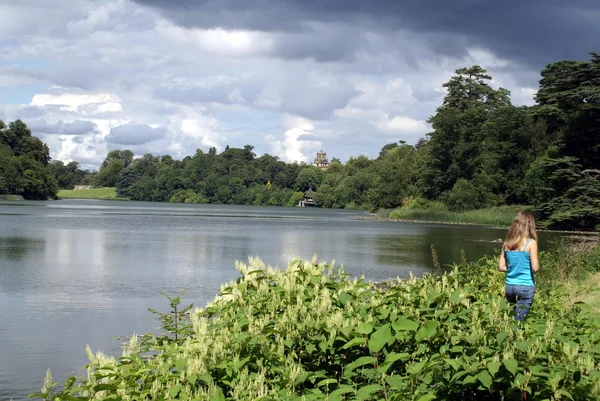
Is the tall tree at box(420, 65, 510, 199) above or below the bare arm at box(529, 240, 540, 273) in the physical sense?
above

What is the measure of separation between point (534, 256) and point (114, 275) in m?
17.6

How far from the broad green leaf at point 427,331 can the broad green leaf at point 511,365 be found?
2.79 feet

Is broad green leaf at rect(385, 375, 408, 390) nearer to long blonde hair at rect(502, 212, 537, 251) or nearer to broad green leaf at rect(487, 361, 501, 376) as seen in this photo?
broad green leaf at rect(487, 361, 501, 376)

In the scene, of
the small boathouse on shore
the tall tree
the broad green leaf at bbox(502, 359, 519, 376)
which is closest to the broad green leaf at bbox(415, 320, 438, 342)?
the broad green leaf at bbox(502, 359, 519, 376)

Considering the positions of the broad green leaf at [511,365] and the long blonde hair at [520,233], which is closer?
the broad green leaf at [511,365]

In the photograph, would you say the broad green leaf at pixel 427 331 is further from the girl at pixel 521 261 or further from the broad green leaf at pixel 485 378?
the girl at pixel 521 261

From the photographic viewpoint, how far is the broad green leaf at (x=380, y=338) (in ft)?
16.0

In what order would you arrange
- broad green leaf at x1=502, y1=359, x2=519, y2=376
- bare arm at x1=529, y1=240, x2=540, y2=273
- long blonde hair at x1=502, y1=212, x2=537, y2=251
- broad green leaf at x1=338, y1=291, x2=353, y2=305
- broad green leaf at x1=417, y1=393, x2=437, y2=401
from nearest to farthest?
broad green leaf at x1=502, y1=359, x2=519, y2=376, broad green leaf at x1=417, y1=393, x2=437, y2=401, broad green leaf at x1=338, y1=291, x2=353, y2=305, bare arm at x1=529, y1=240, x2=540, y2=273, long blonde hair at x1=502, y1=212, x2=537, y2=251

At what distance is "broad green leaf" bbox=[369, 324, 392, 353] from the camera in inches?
192

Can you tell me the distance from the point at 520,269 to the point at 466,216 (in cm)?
6677

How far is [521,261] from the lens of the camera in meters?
8.93

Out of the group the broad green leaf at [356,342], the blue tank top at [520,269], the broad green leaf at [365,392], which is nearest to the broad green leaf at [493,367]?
the broad green leaf at [365,392]

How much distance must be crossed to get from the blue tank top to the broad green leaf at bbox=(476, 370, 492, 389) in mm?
4766

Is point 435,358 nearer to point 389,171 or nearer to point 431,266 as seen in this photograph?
point 431,266
